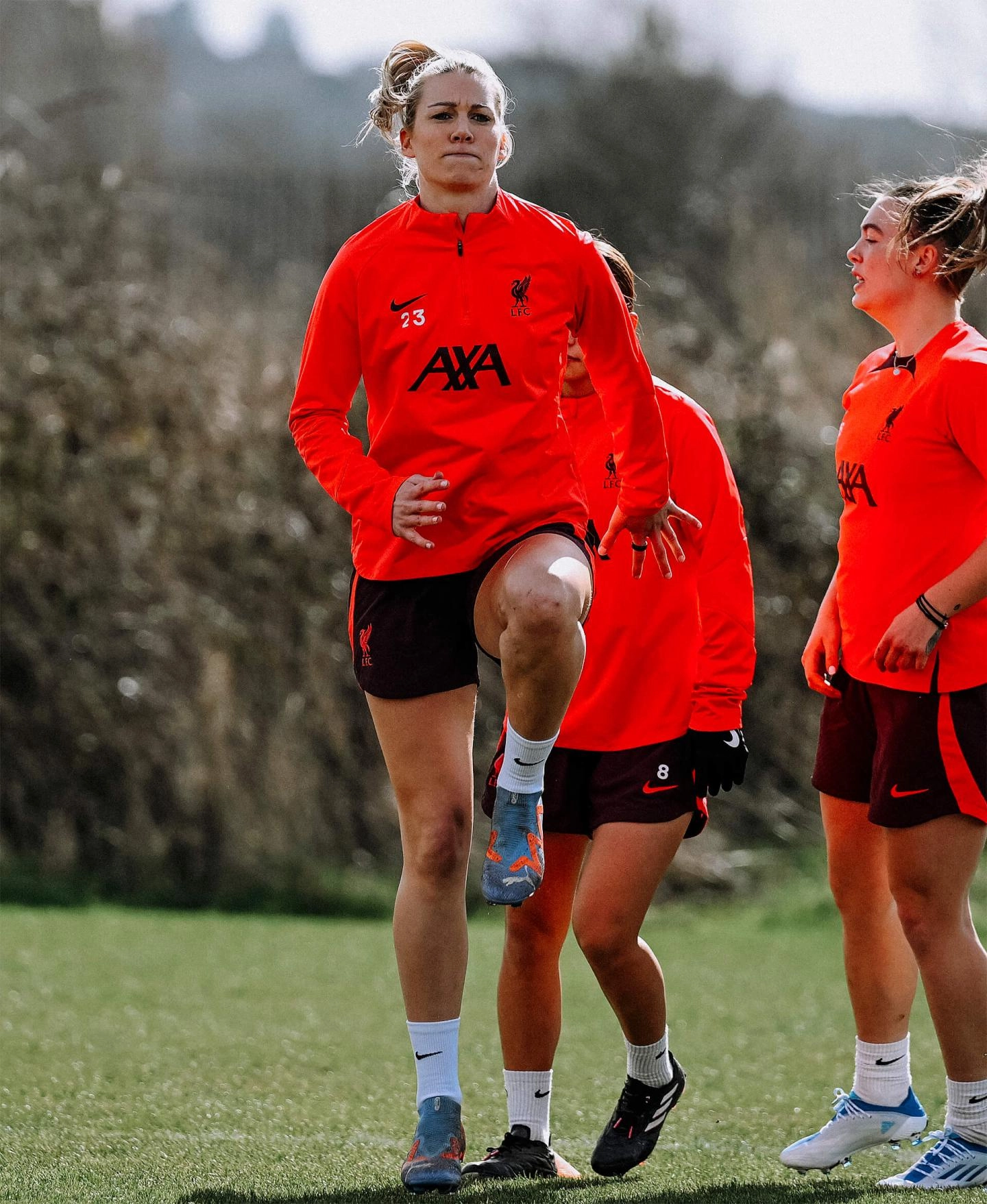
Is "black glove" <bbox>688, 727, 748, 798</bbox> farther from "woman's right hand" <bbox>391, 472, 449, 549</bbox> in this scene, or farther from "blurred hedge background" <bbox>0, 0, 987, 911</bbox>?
"blurred hedge background" <bbox>0, 0, 987, 911</bbox>

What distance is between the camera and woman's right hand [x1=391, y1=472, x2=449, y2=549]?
9.62ft

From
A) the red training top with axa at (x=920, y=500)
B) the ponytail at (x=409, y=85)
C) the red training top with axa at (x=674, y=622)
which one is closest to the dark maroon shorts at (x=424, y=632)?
the red training top with axa at (x=674, y=622)

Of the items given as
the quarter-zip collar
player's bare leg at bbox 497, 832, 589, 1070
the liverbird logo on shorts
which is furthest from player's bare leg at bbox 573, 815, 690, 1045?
the quarter-zip collar

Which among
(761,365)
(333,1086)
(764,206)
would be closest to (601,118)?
(764,206)

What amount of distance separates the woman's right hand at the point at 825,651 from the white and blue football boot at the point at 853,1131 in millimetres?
982

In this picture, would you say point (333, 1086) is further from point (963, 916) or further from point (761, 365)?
point (761, 365)

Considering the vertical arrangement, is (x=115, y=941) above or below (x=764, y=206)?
below

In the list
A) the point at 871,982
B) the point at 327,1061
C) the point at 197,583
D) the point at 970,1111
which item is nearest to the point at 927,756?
the point at 871,982

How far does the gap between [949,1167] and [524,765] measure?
4.12 ft

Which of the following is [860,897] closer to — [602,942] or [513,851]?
[602,942]

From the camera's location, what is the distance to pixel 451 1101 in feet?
9.98

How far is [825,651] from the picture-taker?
3.69 metres

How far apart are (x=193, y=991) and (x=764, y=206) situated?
11.4 m

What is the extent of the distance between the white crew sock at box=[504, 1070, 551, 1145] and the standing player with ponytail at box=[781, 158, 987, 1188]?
57 cm
